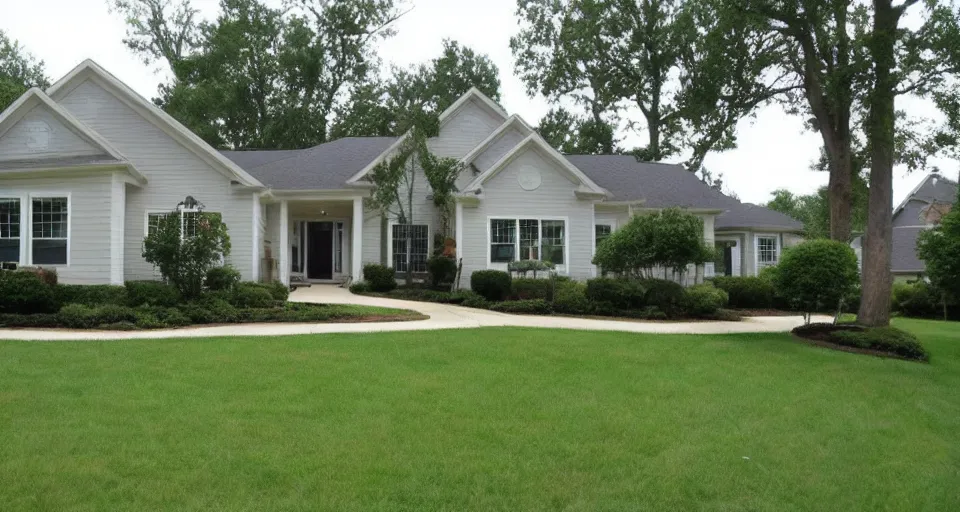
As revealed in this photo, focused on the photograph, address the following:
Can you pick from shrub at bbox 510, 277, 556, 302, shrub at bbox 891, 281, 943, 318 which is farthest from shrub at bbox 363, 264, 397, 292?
shrub at bbox 891, 281, 943, 318

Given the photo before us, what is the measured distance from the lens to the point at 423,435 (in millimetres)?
6508

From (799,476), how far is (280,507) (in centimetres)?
405

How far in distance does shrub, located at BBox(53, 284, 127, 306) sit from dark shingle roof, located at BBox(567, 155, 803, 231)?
1595 cm

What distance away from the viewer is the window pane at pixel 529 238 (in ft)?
76.6

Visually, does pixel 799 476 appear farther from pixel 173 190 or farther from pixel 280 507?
pixel 173 190


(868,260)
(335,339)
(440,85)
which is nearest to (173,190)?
(335,339)

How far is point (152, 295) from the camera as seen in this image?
54.1ft

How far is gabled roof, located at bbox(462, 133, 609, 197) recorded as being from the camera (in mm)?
22781

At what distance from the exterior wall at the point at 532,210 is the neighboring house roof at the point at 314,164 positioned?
4.32m

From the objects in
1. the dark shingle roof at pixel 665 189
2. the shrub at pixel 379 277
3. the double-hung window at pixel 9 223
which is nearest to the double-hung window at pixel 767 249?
the dark shingle roof at pixel 665 189

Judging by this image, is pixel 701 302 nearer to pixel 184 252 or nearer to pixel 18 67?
pixel 184 252

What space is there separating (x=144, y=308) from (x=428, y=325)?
6256mm

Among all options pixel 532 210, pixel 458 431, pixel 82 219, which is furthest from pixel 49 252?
pixel 458 431

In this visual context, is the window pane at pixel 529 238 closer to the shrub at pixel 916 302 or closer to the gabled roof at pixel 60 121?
the gabled roof at pixel 60 121
